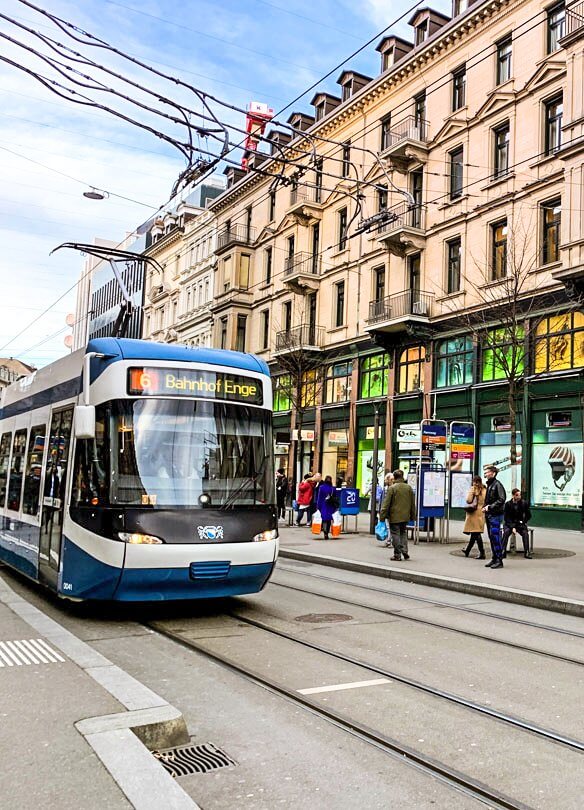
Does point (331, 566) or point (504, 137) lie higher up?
point (504, 137)

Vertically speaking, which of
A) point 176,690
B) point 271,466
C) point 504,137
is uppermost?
point 504,137

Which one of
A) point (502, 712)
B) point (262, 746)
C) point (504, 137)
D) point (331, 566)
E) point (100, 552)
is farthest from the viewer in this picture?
point (504, 137)

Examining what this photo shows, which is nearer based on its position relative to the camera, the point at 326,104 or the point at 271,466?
the point at 271,466

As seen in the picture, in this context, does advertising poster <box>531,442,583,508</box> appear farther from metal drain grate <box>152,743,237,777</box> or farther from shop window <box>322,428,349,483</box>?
metal drain grate <box>152,743,237,777</box>

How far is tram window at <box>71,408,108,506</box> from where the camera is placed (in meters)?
8.23

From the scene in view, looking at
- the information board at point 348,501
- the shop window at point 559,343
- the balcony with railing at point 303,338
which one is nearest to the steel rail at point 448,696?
the information board at point 348,501

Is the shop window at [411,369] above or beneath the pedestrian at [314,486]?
above

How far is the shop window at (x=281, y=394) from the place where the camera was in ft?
125

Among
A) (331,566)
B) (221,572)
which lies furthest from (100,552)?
(331,566)

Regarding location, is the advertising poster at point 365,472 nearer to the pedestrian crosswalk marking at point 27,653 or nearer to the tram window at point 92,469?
the tram window at point 92,469

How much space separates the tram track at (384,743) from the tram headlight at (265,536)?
1.69 meters

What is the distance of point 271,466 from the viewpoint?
9.17m

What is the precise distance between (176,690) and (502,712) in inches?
95.5

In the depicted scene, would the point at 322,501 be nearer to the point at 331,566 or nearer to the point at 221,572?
the point at 331,566
